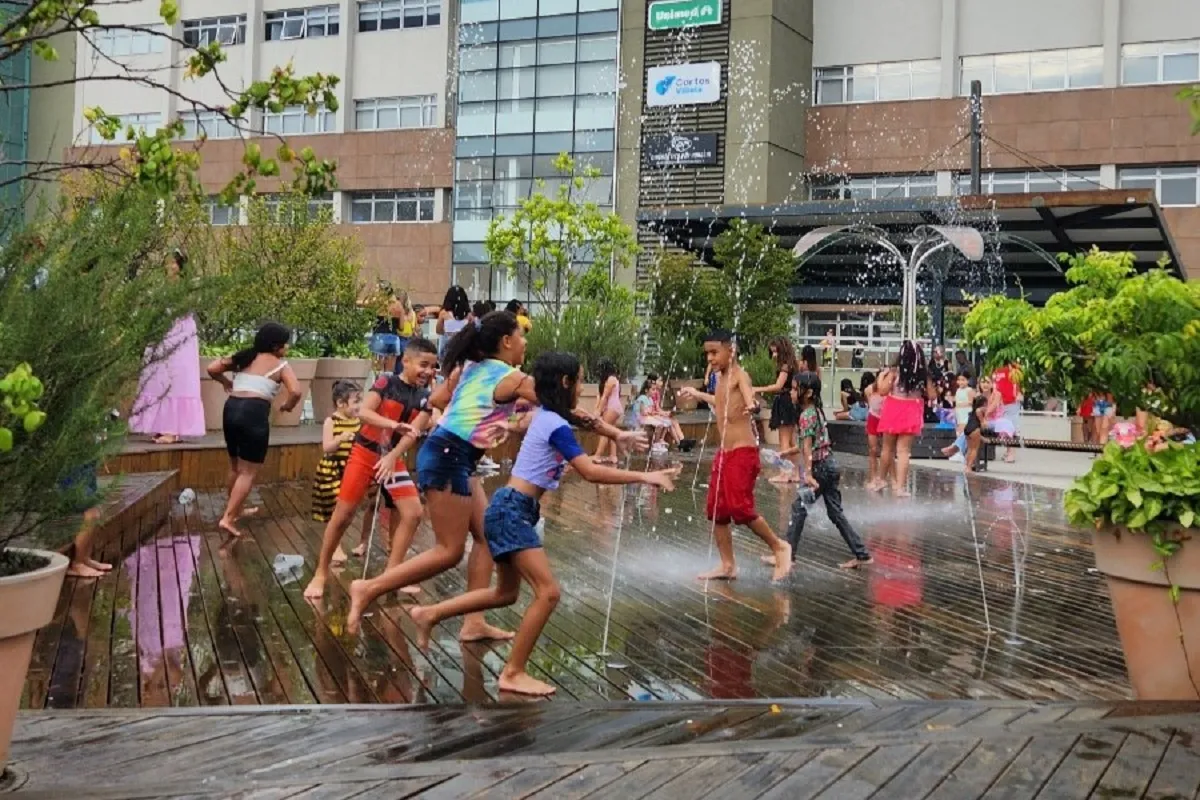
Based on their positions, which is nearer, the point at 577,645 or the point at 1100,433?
the point at 577,645

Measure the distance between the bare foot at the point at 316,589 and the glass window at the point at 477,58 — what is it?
46331 mm

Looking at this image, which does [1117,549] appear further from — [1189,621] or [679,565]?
[679,565]

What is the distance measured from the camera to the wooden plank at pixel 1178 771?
4191 mm

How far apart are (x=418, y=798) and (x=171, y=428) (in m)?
9.45

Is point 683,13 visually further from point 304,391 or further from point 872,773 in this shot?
point 872,773

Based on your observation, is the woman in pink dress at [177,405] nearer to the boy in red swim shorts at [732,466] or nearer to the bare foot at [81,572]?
the bare foot at [81,572]

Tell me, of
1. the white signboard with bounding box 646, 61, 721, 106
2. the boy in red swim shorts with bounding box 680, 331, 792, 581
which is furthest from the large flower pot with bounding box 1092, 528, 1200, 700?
the white signboard with bounding box 646, 61, 721, 106

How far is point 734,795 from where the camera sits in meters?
4.09

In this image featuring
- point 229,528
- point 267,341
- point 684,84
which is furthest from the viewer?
point 684,84

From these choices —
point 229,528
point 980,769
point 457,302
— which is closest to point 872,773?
point 980,769

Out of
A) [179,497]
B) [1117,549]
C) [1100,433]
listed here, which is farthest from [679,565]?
[1100,433]

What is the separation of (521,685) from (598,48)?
47.0 m

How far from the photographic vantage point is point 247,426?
32.3 feet

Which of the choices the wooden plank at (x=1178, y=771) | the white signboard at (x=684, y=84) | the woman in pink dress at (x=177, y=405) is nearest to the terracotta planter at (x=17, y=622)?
the wooden plank at (x=1178, y=771)
